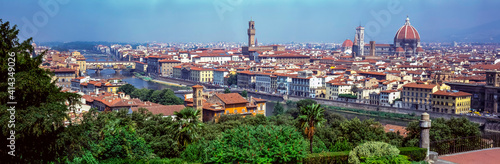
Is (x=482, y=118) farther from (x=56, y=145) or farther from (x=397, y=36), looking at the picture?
(x=397, y=36)


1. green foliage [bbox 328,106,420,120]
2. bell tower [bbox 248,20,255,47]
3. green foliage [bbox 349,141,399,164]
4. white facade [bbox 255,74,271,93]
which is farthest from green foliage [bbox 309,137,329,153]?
bell tower [bbox 248,20,255,47]

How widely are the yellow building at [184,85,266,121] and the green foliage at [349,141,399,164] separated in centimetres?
1193

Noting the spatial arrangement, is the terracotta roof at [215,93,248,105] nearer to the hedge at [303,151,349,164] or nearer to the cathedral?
the hedge at [303,151,349,164]

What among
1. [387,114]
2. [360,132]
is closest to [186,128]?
[360,132]

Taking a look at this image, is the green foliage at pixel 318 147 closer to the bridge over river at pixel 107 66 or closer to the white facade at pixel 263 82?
the white facade at pixel 263 82

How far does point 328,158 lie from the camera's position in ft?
20.4

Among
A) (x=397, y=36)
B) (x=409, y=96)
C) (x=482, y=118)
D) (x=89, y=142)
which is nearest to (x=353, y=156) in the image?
(x=89, y=142)

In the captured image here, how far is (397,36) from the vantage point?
225 feet

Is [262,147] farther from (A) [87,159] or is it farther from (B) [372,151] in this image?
(A) [87,159]

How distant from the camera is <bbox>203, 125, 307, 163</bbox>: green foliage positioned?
5840 mm

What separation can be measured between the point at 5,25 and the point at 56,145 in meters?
1.46

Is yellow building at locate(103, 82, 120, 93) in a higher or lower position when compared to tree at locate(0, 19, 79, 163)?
lower

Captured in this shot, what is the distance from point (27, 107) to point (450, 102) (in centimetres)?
2303

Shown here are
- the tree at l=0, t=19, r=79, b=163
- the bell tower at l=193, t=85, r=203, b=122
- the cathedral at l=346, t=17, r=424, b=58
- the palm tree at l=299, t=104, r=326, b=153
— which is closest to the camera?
the tree at l=0, t=19, r=79, b=163
